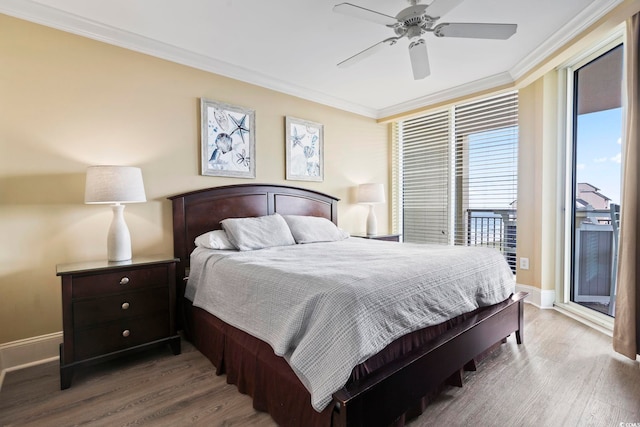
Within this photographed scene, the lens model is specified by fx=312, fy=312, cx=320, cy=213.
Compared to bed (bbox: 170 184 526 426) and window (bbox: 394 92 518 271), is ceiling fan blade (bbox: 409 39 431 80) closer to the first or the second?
bed (bbox: 170 184 526 426)

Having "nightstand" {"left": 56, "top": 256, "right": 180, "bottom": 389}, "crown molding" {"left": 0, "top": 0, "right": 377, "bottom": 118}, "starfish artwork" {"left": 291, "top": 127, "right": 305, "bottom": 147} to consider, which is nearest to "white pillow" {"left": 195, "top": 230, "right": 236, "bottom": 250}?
"nightstand" {"left": 56, "top": 256, "right": 180, "bottom": 389}

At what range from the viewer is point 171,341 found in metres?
2.35

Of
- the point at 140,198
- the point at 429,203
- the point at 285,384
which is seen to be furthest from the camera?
the point at 429,203

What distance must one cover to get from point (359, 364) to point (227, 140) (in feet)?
8.55

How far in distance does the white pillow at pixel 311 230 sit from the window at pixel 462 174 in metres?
1.78

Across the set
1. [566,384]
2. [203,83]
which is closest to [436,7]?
[203,83]

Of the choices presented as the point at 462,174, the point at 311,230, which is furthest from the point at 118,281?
the point at 462,174

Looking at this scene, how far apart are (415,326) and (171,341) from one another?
1831mm

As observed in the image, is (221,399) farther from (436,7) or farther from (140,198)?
(436,7)

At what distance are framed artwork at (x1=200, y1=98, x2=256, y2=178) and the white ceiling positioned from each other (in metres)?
0.39

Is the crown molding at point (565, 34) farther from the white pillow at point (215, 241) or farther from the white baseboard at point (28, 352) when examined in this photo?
the white baseboard at point (28, 352)

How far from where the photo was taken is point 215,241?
2.65m

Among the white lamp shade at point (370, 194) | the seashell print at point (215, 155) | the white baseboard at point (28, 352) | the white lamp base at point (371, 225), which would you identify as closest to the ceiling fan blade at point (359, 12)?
the seashell print at point (215, 155)

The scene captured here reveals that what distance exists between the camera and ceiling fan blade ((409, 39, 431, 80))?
2.27 m
